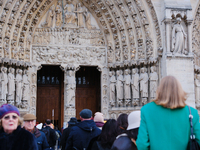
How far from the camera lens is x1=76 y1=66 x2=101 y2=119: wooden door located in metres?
12.5

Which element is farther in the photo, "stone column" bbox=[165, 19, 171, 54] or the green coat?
"stone column" bbox=[165, 19, 171, 54]

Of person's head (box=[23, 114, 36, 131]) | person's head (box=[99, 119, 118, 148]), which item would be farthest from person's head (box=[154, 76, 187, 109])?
person's head (box=[23, 114, 36, 131])

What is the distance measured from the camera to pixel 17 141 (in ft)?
8.18

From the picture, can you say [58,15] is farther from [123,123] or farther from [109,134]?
[123,123]

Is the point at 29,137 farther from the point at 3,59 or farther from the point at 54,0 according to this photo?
the point at 54,0

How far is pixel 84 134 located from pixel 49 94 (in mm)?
9069

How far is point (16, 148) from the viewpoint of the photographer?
248cm

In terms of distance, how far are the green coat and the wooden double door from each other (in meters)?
10.1

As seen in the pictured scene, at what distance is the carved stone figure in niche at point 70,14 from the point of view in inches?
447

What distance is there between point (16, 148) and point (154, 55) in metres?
8.44

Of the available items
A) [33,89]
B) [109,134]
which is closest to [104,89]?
[33,89]

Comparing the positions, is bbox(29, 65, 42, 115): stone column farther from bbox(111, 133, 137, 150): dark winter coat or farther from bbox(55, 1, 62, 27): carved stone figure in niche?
bbox(111, 133, 137, 150): dark winter coat

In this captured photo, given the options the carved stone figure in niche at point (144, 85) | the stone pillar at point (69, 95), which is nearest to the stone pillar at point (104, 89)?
the stone pillar at point (69, 95)

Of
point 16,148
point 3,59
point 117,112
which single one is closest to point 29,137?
point 16,148
